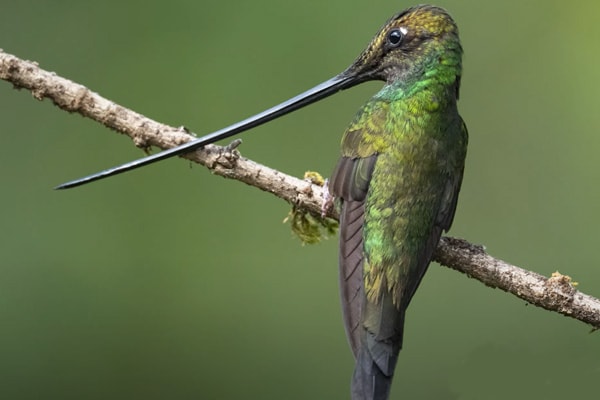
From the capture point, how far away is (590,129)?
4574 millimetres

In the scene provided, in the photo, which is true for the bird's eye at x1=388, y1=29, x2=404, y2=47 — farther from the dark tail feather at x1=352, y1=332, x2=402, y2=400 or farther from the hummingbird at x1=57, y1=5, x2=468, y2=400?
the dark tail feather at x1=352, y1=332, x2=402, y2=400

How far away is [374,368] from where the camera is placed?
7.64 feet

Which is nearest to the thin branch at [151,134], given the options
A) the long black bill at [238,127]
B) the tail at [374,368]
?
the long black bill at [238,127]

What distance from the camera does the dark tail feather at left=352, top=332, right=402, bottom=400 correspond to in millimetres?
2301

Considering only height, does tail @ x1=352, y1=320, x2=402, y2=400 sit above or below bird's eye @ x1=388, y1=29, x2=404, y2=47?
below

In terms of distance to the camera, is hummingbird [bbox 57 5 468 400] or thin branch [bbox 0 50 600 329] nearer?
hummingbird [bbox 57 5 468 400]

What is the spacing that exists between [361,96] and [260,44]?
0.56 meters

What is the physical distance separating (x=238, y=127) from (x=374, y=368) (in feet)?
2.11

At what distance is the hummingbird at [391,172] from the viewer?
2.41 meters

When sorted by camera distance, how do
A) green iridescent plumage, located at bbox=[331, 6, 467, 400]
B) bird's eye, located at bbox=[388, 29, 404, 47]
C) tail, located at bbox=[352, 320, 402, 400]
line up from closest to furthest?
tail, located at bbox=[352, 320, 402, 400] < green iridescent plumage, located at bbox=[331, 6, 467, 400] < bird's eye, located at bbox=[388, 29, 404, 47]

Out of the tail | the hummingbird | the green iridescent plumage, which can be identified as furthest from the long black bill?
the tail

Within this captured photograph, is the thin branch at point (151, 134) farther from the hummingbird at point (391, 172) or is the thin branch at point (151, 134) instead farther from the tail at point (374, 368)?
the tail at point (374, 368)

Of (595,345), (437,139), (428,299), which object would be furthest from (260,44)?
(437,139)

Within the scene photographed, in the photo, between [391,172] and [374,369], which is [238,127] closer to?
[391,172]
